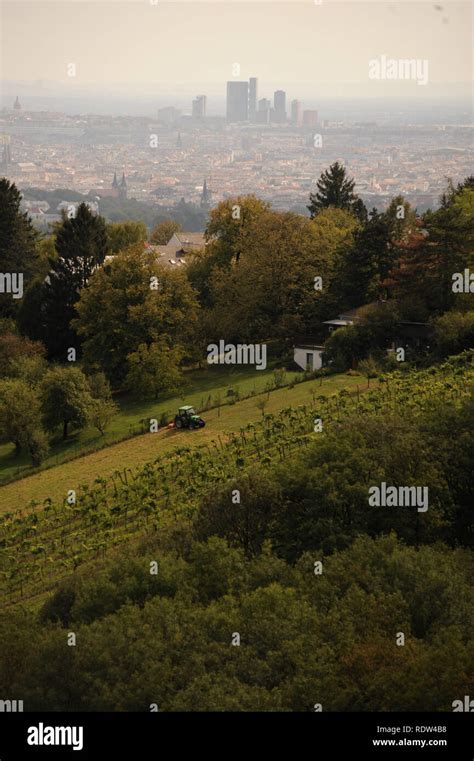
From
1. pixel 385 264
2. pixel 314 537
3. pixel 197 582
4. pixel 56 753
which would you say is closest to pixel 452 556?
pixel 314 537

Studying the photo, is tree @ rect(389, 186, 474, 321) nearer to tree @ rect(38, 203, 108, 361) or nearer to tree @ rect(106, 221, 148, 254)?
tree @ rect(38, 203, 108, 361)

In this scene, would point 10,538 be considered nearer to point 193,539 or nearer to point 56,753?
point 193,539

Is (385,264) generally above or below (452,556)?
above

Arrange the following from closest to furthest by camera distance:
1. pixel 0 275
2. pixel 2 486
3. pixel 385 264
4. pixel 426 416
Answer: pixel 426 416, pixel 2 486, pixel 385 264, pixel 0 275

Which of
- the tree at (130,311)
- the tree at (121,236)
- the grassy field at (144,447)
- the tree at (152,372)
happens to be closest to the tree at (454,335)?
the grassy field at (144,447)

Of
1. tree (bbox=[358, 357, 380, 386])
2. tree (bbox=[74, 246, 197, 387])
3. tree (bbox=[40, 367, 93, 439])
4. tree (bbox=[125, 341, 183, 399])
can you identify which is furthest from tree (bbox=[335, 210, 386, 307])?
tree (bbox=[40, 367, 93, 439])

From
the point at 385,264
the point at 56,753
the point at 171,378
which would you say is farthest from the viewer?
the point at 385,264

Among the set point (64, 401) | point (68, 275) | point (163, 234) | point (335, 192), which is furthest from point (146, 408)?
point (163, 234)
